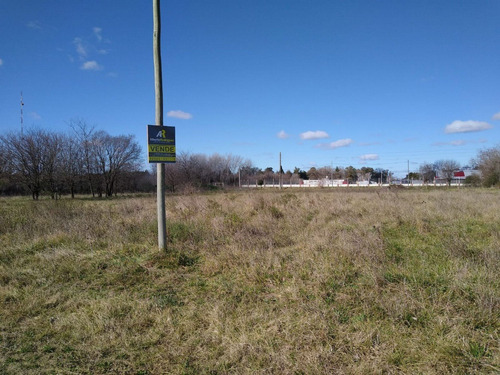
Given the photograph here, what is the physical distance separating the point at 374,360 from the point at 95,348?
111 inches

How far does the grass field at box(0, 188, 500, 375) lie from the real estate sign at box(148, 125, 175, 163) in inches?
78.1

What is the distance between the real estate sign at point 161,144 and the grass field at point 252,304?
198cm

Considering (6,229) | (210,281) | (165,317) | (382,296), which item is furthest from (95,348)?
(6,229)

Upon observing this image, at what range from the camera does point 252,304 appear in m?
3.77

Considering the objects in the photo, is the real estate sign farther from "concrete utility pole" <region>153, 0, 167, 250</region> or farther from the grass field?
the grass field

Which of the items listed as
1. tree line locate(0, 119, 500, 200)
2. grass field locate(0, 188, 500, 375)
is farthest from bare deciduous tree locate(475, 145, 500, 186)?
grass field locate(0, 188, 500, 375)

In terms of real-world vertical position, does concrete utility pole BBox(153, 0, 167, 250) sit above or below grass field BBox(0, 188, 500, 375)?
above

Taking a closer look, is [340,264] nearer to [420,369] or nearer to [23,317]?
[420,369]

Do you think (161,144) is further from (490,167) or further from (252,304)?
(490,167)

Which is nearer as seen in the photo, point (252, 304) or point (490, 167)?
point (252, 304)

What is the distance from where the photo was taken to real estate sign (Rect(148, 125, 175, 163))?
5.61 m

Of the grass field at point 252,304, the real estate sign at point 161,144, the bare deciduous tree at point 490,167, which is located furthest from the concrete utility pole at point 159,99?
the bare deciduous tree at point 490,167

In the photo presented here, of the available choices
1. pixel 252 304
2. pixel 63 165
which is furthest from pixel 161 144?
pixel 63 165

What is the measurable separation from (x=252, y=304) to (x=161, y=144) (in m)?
3.70
